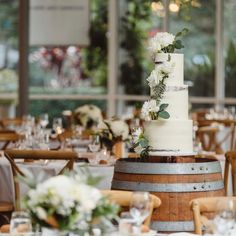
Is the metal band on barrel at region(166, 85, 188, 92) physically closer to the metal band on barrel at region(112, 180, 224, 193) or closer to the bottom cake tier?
the bottom cake tier

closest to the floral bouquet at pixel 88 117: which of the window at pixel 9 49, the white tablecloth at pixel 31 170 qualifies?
the white tablecloth at pixel 31 170

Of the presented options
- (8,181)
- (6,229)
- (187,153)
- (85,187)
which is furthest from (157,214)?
(8,181)

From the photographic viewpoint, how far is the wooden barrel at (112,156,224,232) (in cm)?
435

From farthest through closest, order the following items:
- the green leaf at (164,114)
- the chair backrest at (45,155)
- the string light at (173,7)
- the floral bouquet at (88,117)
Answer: the string light at (173,7)
the floral bouquet at (88,117)
the chair backrest at (45,155)
the green leaf at (164,114)

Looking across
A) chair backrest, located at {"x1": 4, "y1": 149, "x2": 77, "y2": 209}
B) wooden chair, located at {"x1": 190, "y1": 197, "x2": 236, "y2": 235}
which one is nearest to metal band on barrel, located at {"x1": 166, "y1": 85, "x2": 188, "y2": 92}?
wooden chair, located at {"x1": 190, "y1": 197, "x2": 236, "y2": 235}

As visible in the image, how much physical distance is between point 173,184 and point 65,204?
1484mm

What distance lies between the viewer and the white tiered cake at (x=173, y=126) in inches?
182

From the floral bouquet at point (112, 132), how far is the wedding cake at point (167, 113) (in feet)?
7.90

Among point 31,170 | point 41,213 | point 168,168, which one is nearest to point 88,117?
point 31,170

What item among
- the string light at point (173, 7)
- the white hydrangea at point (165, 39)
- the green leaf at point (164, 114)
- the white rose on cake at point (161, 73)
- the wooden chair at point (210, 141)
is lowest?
the wooden chair at point (210, 141)

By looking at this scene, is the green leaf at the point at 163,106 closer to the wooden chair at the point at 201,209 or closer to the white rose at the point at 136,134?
the white rose at the point at 136,134

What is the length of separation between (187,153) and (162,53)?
552 mm

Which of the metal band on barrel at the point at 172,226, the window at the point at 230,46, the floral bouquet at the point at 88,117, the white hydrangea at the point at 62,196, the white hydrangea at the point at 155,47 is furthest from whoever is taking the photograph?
the window at the point at 230,46

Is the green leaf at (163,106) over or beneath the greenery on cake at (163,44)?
beneath
